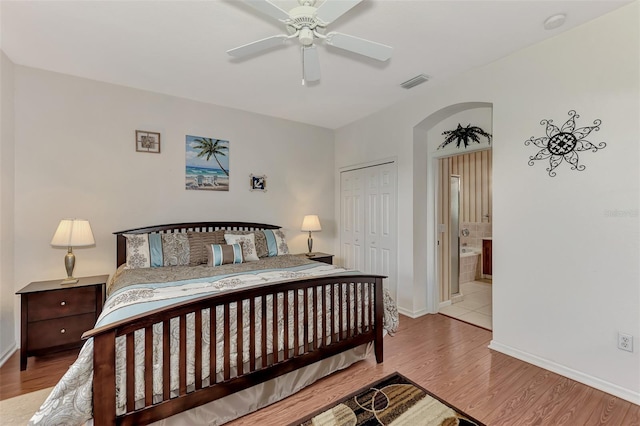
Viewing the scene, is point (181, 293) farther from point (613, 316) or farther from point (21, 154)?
point (613, 316)

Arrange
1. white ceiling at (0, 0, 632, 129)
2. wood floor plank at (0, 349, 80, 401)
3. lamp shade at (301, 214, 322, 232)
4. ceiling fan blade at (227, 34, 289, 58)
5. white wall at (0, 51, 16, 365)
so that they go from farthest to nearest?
lamp shade at (301, 214, 322, 232), white wall at (0, 51, 16, 365), wood floor plank at (0, 349, 80, 401), white ceiling at (0, 0, 632, 129), ceiling fan blade at (227, 34, 289, 58)

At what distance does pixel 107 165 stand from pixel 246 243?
179cm

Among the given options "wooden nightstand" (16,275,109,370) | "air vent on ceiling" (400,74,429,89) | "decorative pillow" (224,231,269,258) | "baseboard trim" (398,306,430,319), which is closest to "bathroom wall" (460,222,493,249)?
"baseboard trim" (398,306,430,319)

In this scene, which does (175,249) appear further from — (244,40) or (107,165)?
(244,40)

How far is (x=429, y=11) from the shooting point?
6.88 feet

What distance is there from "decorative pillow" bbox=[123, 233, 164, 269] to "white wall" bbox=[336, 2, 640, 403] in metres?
3.48

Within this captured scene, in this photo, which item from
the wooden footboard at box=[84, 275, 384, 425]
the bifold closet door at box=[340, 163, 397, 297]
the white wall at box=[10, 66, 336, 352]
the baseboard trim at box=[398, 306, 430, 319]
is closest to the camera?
the wooden footboard at box=[84, 275, 384, 425]

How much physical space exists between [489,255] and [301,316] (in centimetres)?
490

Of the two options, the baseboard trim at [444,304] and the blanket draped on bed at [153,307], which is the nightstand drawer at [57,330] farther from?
the baseboard trim at [444,304]

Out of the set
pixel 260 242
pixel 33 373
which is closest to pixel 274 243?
pixel 260 242

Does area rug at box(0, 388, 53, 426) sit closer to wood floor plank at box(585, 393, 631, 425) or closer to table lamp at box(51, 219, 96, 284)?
table lamp at box(51, 219, 96, 284)

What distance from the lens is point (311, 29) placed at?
6.13 ft

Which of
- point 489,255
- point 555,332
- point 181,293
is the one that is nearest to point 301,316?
point 181,293

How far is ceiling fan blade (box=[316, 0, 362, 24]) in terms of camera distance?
161 cm
